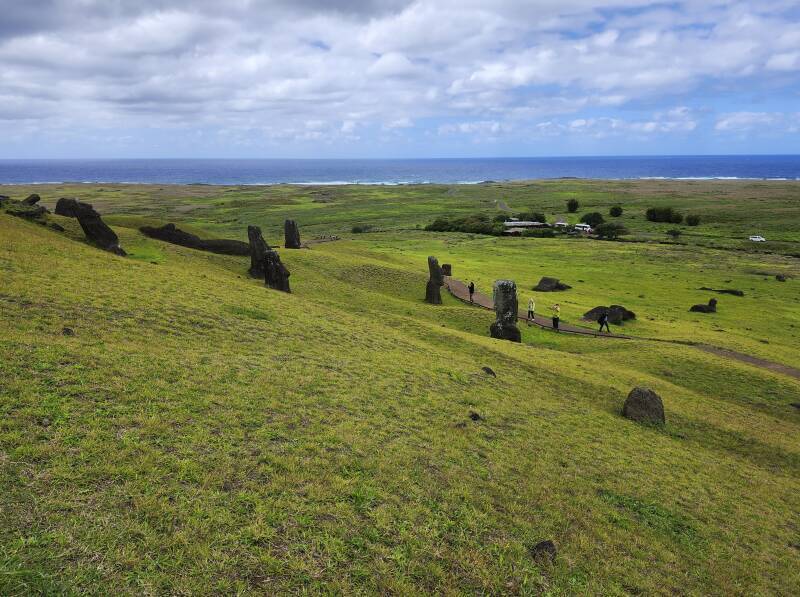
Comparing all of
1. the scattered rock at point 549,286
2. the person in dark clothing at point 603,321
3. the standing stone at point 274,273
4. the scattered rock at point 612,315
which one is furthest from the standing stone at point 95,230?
the scattered rock at point 549,286

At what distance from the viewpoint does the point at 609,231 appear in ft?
392

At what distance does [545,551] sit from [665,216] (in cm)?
14670

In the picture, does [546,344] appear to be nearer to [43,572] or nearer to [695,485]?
[695,485]

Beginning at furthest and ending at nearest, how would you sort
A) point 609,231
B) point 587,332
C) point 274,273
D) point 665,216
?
point 665,216 < point 609,231 < point 587,332 < point 274,273

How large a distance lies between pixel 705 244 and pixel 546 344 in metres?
84.5

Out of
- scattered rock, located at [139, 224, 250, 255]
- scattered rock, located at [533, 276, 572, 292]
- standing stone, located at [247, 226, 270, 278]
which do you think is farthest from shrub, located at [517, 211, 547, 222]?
standing stone, located at [247, 226, 270, 278]

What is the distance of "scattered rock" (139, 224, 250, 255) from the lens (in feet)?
155

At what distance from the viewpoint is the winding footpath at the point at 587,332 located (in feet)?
122

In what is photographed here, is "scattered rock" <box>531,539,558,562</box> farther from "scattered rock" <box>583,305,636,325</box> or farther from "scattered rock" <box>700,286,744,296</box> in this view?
"scattered rock" <box>700,286,744,296</box>

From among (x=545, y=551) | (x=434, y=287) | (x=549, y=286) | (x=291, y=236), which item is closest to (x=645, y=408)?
(x=545, y=551)

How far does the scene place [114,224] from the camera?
49781 millimetres

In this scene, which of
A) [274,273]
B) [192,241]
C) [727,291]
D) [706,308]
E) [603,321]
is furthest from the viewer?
[727,291]

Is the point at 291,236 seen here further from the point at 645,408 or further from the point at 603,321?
the point at 645,408

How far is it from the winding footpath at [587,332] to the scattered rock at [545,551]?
32155mm
